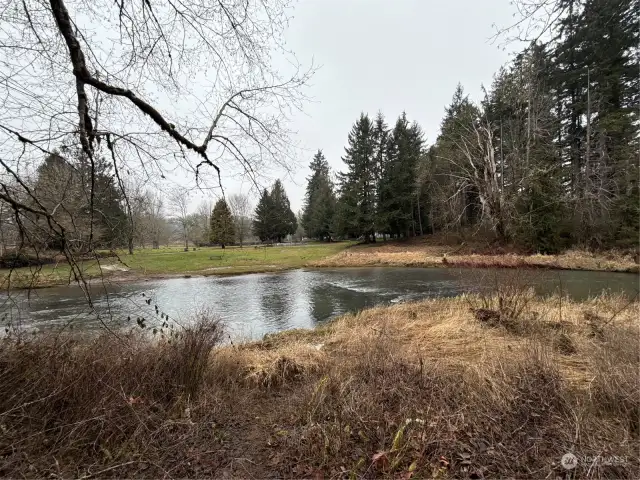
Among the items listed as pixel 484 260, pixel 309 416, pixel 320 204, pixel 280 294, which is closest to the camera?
pixel 309 416

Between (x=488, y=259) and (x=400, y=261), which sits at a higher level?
(x=488, y=259)

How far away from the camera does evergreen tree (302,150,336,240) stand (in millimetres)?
43875

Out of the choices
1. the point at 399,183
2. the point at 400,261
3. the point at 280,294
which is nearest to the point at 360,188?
the point at 399,183

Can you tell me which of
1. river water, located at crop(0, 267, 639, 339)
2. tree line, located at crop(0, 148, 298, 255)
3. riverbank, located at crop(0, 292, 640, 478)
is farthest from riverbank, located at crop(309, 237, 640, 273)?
tree line, located at crop(0, 148, 298, 255)

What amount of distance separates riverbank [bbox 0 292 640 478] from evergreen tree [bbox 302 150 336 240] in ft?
122

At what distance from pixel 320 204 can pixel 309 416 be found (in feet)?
140

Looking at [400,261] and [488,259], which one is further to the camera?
[400,261]

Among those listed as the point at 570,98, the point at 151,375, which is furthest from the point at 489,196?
the point at 151,375

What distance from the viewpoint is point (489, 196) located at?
22.9m

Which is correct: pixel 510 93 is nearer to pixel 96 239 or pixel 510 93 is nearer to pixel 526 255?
pixel 526 255

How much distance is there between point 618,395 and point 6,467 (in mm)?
4278

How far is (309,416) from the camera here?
105 inches

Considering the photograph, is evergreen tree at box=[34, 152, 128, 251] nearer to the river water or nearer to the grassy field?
the river water

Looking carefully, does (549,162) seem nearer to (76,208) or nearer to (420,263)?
(420,263)
